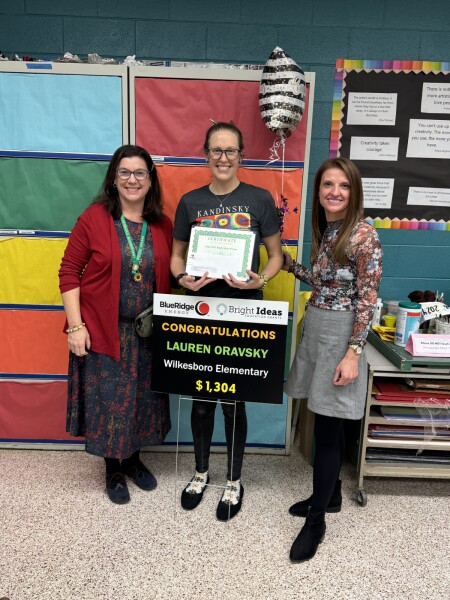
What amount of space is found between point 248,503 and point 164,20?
8.35 ft

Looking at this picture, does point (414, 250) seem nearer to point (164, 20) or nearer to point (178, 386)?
point (178, 386)

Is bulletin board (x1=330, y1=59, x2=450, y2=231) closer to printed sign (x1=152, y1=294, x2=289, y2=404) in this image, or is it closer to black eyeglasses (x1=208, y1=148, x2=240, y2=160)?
black eyeglasses (x1=208, y1=148, x2=240, y2=160)

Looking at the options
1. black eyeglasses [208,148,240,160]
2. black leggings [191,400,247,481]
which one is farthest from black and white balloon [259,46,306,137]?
black leggings [191,400,247,481]

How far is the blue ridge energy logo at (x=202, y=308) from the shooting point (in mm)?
1790

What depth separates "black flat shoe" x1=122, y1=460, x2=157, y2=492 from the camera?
7.05ft

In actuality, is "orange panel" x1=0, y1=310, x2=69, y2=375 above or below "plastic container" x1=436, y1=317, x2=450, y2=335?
below

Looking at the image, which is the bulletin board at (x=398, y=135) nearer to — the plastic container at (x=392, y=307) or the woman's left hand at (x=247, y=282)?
the plastic container at (x=392, y=307)

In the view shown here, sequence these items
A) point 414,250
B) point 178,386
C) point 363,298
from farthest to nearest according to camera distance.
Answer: point 414,250
point 178,386
point 363,298

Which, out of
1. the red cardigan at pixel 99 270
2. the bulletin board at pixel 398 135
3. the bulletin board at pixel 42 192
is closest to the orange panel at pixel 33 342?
the bulletin board at pixel 42 192

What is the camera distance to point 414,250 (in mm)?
2691

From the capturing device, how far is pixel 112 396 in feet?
6.38

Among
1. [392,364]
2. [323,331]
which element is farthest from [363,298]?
[392,364]

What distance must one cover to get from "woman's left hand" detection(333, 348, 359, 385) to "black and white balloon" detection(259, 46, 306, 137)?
104 cm

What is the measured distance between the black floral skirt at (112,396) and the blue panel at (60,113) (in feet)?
3.08
